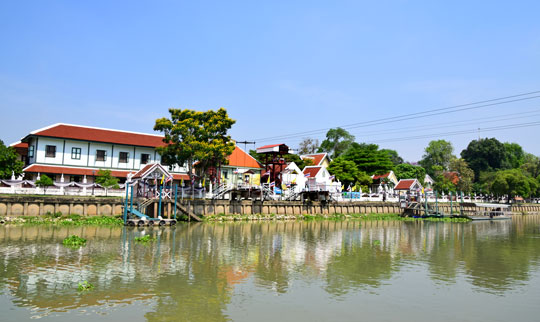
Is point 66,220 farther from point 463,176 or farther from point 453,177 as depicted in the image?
point 453,177

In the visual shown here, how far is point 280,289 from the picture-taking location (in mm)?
14586

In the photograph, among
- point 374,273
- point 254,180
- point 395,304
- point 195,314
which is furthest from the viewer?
point 254,180

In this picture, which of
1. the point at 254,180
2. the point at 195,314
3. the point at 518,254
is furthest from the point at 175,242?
the point at 254,180

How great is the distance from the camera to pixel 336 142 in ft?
349

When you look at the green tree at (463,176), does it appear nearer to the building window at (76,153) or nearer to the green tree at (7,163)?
the building window at (76,153)

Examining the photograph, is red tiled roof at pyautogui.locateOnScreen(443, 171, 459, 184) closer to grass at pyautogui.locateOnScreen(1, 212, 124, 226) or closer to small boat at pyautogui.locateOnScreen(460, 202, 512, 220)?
small boat at pyautogui.locateOnScreen(460, 202, 512, 220)

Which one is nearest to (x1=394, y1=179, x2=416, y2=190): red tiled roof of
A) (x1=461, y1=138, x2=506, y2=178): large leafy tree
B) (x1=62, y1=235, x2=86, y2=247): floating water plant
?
(x1=62, y1=235, x2=86, y2=247): floating water plant

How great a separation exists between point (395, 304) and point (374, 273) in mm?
4627

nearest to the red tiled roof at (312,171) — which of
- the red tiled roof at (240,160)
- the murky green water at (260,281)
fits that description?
the red tiled roof at (240,160)

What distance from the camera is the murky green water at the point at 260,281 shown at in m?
12.0

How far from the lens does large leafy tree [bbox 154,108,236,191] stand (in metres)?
42.0

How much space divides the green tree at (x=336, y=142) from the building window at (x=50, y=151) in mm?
70003

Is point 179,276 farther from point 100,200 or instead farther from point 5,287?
point 100,200

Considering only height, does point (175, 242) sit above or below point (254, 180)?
below
